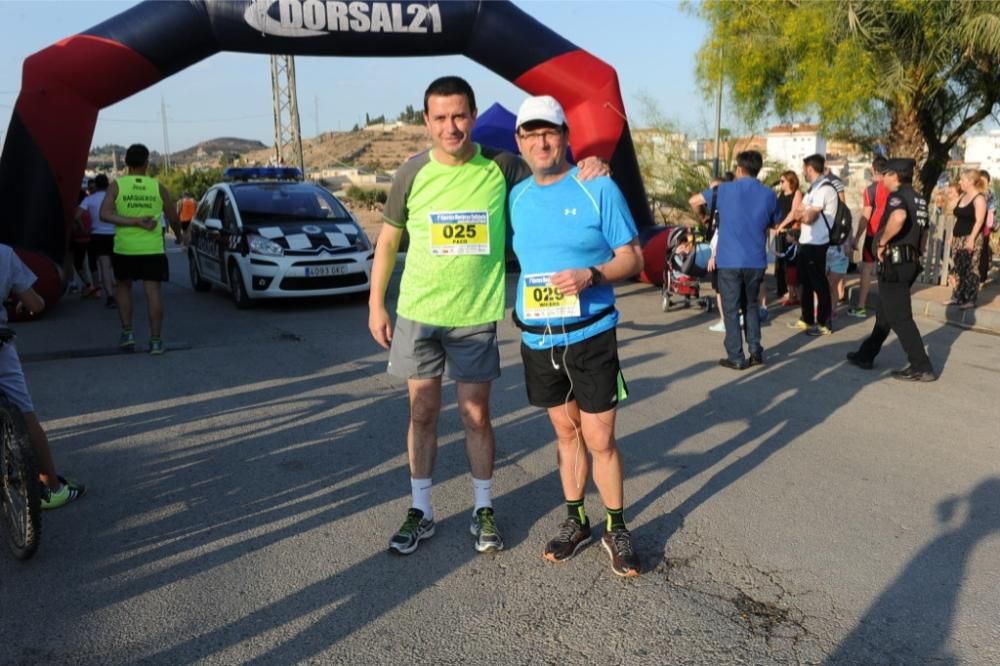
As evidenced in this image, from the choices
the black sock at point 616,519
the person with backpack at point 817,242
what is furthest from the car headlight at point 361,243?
the black sock at point 616,519

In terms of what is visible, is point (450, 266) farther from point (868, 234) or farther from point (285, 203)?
point (285, 203)

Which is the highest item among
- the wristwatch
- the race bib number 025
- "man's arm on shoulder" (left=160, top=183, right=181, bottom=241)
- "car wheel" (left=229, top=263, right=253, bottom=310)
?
"man's arm on shoulder" (left=160, top=183, right=181, bottom=241)

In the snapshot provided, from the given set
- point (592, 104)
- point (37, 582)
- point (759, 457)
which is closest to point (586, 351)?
point (759, 457)

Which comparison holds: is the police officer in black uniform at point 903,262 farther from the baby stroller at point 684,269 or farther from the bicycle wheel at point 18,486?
the bicycle wheel at point 18,486

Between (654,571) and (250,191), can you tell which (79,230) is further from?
(654,571)

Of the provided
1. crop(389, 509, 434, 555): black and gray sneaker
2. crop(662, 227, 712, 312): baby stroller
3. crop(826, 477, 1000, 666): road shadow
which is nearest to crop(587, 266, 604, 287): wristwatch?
crop(389, 509, 434, 555): black and gray sneaker

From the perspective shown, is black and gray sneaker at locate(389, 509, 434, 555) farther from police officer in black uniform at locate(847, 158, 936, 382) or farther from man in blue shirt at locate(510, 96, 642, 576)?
police officer in black uniform at locate(847, 158, 936, 382)

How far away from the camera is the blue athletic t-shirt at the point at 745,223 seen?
721 cm

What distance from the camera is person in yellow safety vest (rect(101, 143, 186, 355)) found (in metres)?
7.59

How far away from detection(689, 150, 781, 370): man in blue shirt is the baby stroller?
8.03ft

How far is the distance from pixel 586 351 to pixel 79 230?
35.6ft

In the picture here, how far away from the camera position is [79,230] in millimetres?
12086

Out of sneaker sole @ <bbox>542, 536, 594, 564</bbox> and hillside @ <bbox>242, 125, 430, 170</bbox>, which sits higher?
hillside @ <bbox>242, 125, 430, 170</bbox>

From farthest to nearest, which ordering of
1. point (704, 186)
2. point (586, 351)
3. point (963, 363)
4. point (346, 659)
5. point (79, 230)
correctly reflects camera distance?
point (704, 186) → point (79, 230) → point (963, 363) → point (586, 351) → point (346, 659)
